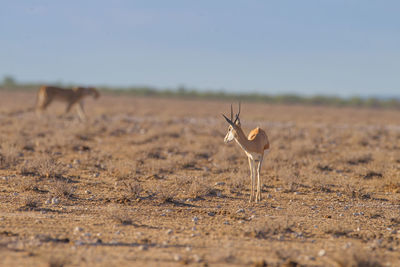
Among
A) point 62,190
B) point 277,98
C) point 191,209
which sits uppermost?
point 277,98

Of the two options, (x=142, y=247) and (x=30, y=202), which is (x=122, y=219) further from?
(x=30, y=202)

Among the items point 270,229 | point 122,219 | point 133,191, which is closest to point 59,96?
point 133,191

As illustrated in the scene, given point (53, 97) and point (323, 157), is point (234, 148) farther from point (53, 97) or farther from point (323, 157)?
point (53, 97)

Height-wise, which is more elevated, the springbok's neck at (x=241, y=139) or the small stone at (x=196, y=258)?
the springbok's neck at (x=241, y=139)

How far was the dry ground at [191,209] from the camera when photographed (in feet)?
19.0

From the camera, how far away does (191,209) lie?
845 centimetres

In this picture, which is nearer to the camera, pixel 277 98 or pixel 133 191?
pixel 133 191

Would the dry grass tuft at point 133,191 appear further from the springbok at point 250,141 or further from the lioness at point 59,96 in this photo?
the lioness at point 59,96

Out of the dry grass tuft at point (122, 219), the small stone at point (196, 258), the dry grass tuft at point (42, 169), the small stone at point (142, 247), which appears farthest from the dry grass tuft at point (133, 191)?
the small stone at point (196, 258)

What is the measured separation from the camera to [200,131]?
→ 22609 mm

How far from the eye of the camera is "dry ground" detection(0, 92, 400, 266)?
5.79 metres

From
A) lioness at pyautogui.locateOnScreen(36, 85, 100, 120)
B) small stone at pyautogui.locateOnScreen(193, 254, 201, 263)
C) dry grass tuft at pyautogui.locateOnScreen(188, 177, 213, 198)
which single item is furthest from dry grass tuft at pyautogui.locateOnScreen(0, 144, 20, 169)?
lioness at pyautogui.locateOnScreen(36, 85, 100, 120)

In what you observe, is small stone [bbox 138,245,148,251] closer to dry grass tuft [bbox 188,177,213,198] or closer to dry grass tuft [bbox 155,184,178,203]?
dry grass tuft [bbox 155,184,178,203]

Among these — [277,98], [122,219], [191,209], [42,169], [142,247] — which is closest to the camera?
[142,247]
